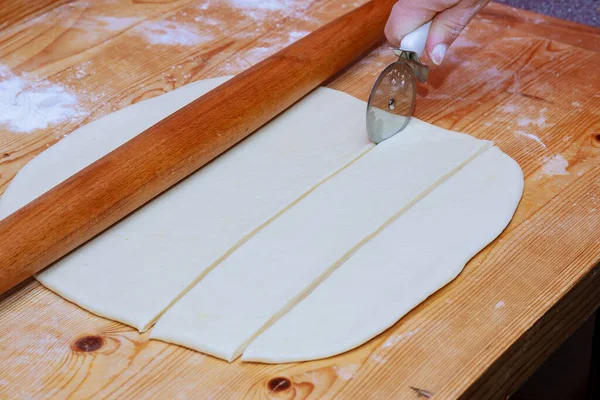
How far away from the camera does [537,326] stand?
1244mm

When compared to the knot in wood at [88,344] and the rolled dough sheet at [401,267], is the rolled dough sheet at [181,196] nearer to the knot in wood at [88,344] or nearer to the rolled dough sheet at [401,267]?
the knot in wood at [88,344]

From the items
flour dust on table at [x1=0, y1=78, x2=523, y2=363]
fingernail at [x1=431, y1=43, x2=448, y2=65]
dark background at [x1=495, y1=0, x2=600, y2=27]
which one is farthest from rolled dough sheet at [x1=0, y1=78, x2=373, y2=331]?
dark background at [x1=495, y1=0, x2=600, y2=27]

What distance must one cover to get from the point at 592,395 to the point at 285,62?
1.13 m

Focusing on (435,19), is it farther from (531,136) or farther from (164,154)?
(164,154)

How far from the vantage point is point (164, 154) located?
4.82 feet

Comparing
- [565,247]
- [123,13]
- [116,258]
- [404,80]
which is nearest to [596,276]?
[565,247]

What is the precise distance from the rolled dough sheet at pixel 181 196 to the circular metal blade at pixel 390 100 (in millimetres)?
44

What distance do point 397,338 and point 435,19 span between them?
734mm

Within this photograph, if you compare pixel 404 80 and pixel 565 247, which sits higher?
pixel 404 80

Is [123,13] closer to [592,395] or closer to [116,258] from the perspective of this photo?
[116,258]

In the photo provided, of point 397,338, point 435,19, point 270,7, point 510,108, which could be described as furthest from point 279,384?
point 270,7

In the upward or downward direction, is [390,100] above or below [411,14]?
below

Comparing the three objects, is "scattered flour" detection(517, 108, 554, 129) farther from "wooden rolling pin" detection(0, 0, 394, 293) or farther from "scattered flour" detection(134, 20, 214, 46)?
"scattered flour" detection(134, 20, 214, 46)

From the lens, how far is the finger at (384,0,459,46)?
1554 millimetres
